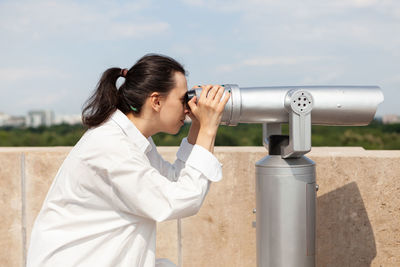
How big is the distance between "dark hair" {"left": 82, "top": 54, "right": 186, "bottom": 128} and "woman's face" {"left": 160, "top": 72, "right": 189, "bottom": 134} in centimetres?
3

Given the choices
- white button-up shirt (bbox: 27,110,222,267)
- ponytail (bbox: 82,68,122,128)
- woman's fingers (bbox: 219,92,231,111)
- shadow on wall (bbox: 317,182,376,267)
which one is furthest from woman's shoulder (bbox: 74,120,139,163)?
shadow on wall (bbox: 317,182,376,267)

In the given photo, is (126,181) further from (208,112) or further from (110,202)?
(208,112)

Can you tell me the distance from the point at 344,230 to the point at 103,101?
1.65m

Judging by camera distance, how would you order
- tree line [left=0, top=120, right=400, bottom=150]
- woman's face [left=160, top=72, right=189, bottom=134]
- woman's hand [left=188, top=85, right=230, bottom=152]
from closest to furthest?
woman's hand [left=188, top=85, right=230, bottom=152] → woman's face [left=160, top=72, right=189, bottom=134] → tree line [left=0, top=120, right=400, bottom=150]

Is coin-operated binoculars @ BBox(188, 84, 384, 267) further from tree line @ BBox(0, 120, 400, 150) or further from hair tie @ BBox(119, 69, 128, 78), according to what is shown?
tree line @ BBox(0, 120, 400, 150)

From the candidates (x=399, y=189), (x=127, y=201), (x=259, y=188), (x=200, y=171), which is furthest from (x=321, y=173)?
(x=127, y=201)

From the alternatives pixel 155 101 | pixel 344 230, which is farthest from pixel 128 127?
pixel 344 230

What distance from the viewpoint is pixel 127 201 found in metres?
1.70

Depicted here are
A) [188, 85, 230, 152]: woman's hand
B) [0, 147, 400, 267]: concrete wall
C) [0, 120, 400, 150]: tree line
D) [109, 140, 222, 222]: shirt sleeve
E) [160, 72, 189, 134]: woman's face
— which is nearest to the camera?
[109, 140, 222, 222]: shirt sleeve

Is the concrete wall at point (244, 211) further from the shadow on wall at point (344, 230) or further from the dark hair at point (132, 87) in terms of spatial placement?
the dark hair at point (132, 87)

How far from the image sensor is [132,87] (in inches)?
76.2

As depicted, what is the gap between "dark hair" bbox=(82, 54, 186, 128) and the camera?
6.26 feet

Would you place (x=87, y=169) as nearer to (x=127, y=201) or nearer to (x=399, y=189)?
(x=127, y=201)

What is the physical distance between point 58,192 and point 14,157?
1.45 metres
